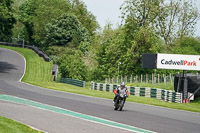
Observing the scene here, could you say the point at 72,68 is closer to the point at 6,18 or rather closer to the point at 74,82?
the point at 74,82

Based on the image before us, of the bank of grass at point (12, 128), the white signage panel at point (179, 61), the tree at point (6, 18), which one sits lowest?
the bank of grass at point (12, 128)

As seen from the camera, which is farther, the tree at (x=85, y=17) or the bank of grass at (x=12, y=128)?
the tree at (x=85, y=17)

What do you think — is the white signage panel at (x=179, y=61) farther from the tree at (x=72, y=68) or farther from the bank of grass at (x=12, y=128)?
the bank of grass at (x=12, y=128)

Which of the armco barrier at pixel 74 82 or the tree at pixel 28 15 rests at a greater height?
the tree at pixel 28 15

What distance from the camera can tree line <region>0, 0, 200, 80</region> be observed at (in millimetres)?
59656

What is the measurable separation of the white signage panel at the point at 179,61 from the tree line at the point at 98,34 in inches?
876

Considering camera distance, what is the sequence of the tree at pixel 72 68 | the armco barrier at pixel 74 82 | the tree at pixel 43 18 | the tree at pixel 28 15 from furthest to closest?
the tree at pixel 28 15 → the tree at pixel 43 18 → the tree at pixel 72 68 → the armco barrier at pixel 74 82

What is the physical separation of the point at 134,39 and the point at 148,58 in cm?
2607

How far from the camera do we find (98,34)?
113312mm

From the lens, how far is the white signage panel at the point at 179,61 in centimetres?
3519

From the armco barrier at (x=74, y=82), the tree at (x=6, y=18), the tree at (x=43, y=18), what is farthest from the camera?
the tree at (x=43, y=18)

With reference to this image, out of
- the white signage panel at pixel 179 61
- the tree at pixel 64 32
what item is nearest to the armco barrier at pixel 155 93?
the white signage panel at pixel 179 61

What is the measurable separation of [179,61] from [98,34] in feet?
257

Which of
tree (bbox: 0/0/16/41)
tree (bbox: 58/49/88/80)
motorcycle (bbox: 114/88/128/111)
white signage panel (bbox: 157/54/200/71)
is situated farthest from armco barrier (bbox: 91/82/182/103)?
tree (bbox: 0/0/16/41)
